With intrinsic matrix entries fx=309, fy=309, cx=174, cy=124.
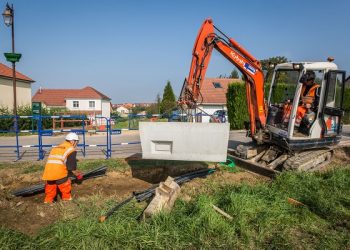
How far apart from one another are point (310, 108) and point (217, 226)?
4.89m

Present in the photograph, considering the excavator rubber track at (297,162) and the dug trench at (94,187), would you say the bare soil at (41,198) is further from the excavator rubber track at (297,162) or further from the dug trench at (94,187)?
the excavator rubber track at (297,162)

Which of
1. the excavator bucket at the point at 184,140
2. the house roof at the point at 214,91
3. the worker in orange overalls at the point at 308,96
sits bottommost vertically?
the excavator bucket at the point at 184,140

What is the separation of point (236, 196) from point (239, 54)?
13.9 ft

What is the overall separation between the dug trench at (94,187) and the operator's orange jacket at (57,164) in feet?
1.74

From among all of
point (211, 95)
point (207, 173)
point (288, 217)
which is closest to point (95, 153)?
point (207, 173)

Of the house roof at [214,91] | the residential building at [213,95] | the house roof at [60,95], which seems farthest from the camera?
the house roof at [60,95]

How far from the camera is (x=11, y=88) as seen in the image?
30.9 metres

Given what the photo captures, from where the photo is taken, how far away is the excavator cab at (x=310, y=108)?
304 inches

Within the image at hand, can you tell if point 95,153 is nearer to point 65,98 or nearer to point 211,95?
point 211,95

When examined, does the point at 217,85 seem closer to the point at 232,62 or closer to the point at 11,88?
the point at 11,88

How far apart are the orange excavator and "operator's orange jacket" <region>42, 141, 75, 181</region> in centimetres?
293

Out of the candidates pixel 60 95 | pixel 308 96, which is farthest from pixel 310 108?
pixel 60 95

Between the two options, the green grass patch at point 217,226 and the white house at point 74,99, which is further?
the white house at point 74,99

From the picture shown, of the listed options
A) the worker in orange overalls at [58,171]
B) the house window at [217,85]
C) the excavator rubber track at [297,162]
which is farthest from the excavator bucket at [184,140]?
the house window at [217,85]
